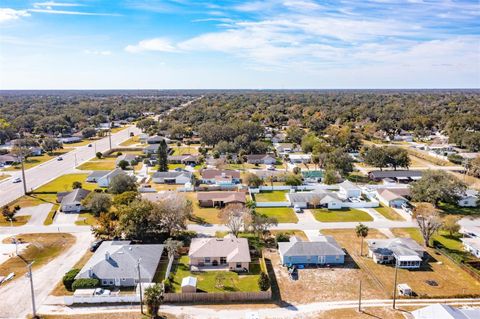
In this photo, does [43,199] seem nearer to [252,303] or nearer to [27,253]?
[27,253]

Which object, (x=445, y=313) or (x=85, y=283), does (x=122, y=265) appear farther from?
(x=445, y=313)

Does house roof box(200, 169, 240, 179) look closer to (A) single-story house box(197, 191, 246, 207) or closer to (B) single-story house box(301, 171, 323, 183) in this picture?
(B) single-story house box(301, 171, 323, 183)

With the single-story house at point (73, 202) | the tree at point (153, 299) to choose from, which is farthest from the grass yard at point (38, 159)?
the tree at point (153, 299)

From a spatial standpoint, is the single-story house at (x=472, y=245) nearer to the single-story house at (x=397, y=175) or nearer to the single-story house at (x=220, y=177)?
the single-story house at (x=397, y=175)

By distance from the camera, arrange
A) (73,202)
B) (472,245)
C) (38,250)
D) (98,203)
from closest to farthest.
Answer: (38,250), (472,245), (98,203), (73,202)

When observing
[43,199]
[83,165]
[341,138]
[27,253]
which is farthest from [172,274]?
[341,138]

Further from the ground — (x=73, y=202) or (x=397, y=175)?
(x=397, y=175)

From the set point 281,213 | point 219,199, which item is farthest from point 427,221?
point 219,199
